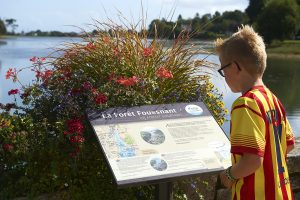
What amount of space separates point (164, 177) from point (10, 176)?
115cm

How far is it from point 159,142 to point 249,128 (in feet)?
2.92

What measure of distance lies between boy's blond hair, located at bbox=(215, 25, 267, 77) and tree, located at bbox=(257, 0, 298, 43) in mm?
70954

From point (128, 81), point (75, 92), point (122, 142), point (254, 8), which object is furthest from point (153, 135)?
point (254, 8)

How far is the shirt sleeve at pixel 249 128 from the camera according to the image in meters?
2.46

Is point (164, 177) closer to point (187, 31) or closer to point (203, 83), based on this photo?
point (203, 83)

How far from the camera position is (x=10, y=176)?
3.48m

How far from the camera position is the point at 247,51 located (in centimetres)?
255

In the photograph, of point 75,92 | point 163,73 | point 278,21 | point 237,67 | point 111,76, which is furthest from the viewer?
point 278,21

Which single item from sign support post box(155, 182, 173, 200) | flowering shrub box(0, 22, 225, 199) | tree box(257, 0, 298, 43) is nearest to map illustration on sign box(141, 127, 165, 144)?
sign support post box(155, 182, 173, 200)

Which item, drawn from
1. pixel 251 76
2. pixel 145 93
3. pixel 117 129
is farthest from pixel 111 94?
pixel 251 76

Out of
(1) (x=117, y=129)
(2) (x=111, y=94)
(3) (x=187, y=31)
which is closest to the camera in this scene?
(1) (x=117, y=129)

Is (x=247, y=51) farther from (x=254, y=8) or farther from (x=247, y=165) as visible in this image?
(x=254, y=8)

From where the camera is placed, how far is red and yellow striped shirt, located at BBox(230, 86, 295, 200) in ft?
8.11

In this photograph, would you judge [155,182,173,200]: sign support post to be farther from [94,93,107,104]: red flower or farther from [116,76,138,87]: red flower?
[116,76,138,87]: red flower
